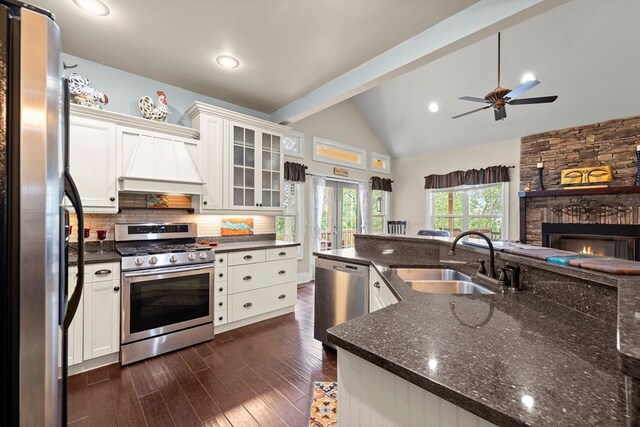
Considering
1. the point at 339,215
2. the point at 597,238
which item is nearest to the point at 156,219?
the point at 339,215

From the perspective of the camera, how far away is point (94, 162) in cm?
257

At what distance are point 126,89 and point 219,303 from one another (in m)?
2.60

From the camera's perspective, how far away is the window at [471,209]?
18.1ft

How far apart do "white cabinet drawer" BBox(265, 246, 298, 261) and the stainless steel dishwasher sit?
0.90 meters

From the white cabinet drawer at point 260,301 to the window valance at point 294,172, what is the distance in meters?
1.97

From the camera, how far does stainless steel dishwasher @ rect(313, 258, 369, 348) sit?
7.85 ft

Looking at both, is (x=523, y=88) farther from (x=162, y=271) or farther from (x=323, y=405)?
(x=162, y=271)

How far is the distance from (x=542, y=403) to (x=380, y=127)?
6405 millimetres

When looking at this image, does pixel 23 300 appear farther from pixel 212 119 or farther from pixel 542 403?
pixel 212 119

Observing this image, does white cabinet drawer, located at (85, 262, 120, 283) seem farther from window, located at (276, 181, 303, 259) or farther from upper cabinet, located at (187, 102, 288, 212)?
window, located at (276, 181, 303, 259)

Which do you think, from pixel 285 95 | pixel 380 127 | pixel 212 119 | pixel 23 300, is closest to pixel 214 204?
pixel 212 119

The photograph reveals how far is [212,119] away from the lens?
10.8 ft

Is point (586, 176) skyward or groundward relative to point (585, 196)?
skyward

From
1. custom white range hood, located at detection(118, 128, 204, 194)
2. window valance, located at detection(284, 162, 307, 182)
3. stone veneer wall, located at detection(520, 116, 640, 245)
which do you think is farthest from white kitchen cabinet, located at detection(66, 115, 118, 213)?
stone veneer wall, located at detection(520, 116, 640, 245)
